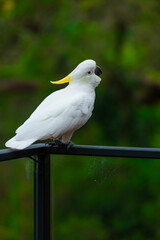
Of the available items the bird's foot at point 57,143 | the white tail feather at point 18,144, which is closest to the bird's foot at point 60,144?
the bird's foot at point 57,143

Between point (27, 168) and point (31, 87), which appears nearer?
point (27, 168)

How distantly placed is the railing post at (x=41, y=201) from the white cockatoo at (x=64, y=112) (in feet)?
0.24

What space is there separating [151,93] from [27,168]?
3758mm

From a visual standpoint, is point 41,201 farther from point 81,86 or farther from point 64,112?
point 81,86

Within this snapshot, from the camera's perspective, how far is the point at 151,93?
490 cm

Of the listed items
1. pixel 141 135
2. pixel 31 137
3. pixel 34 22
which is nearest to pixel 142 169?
pixel 141 135

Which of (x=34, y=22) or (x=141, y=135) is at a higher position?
(x=34, y=22)

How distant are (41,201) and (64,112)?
0.29 m

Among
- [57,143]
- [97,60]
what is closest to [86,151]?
[57,143]

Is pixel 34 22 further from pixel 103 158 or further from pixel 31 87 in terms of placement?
pixel 103 158

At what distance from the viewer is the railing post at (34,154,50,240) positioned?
47.6 inches

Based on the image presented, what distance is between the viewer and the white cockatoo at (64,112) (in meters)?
1.35

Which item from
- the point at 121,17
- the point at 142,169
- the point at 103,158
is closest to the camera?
the point at 103,158

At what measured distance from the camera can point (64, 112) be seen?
1.40m
